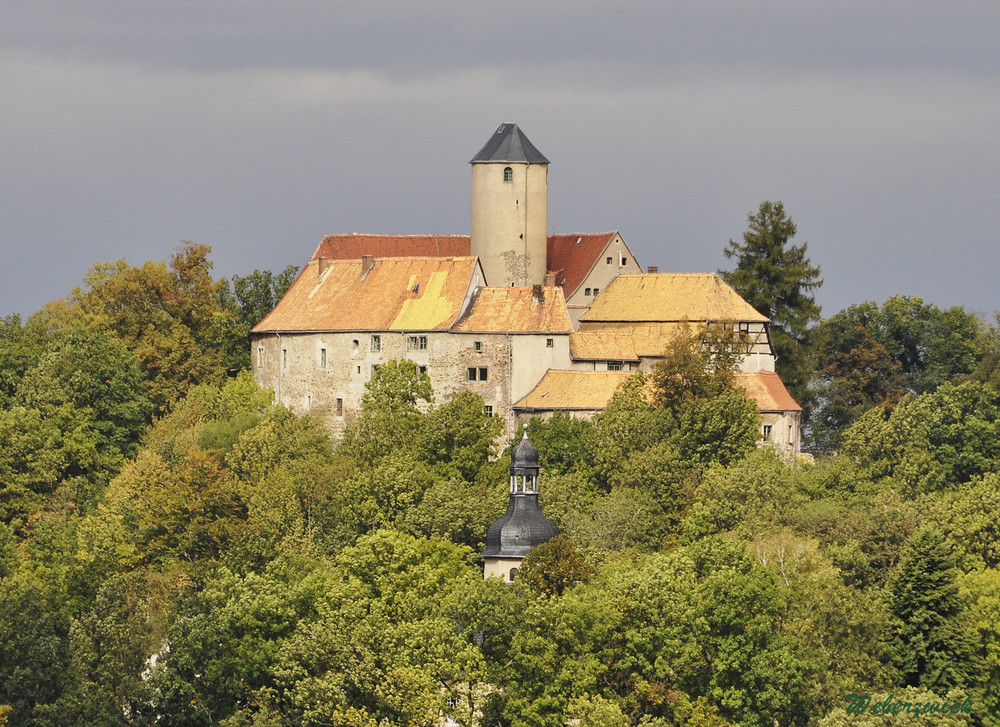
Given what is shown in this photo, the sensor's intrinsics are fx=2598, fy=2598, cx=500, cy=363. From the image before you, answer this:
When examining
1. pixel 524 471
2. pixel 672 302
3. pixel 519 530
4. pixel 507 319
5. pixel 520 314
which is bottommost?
pixel 519 530

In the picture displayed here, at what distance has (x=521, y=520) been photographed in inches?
2923

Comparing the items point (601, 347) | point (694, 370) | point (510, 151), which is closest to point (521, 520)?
point (694, 370)

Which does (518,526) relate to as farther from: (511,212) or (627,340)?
(511,212)

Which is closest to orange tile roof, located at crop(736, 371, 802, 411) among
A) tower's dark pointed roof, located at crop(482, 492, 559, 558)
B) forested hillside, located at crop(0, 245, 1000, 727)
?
forested hillside, located at crop(0, 245, 1000, 727)

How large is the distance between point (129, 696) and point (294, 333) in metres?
25.0

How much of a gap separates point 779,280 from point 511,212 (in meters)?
14.5

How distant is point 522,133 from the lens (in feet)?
298

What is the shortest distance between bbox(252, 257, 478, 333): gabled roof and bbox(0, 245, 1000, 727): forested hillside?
2340mm

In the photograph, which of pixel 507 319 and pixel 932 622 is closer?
pixel 932 622

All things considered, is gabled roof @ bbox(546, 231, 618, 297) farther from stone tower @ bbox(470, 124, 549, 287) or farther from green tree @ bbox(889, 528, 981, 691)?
green tree @ bbox(889, 528, 981, 691)

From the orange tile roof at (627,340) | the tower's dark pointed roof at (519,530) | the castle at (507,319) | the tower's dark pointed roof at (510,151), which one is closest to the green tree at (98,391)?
the castle at (507,319)

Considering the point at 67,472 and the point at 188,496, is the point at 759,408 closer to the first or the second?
Result: the point at 188,496

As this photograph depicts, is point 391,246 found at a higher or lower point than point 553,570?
higher

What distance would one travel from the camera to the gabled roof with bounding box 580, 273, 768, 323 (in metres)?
89.1
